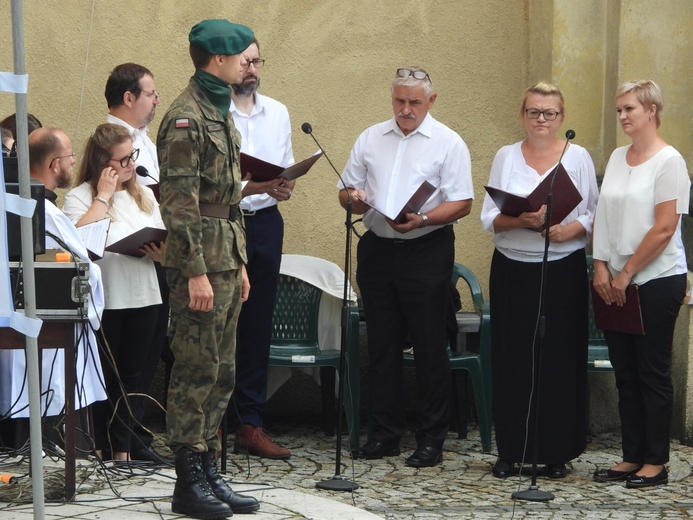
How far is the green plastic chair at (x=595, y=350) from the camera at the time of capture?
23.7 ft

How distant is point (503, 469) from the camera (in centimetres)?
654

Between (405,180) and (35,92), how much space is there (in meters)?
2.66

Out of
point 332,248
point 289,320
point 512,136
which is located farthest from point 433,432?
point 512,136

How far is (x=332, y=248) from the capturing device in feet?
27.2

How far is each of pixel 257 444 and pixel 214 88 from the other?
254 cm

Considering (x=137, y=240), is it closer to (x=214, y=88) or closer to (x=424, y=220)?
(x=214, y=88)

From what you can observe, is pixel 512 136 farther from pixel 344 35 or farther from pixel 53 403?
pixel 53 403

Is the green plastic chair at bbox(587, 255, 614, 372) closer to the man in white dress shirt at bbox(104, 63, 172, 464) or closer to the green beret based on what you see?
the man in white dress shirt at bbox(104, 63, 172, 464)

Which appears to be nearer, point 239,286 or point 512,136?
point 239,286

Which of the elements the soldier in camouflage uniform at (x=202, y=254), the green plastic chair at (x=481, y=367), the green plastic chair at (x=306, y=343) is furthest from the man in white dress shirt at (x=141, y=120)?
the green plastic chair at (x=481, y=367)

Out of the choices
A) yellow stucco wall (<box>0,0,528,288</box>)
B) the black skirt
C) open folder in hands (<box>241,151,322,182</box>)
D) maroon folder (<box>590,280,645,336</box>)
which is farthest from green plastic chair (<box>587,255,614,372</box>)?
open folder in hands (<box>241,151,322,182</box>)

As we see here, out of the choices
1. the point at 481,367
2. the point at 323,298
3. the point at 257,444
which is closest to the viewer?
the point at 257,444

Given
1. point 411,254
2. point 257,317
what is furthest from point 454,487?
point 257,317

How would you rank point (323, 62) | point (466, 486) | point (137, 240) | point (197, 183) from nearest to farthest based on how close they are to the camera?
point (197, 183)
point (137, 240)
point (466, 486)
point (323, 62)
